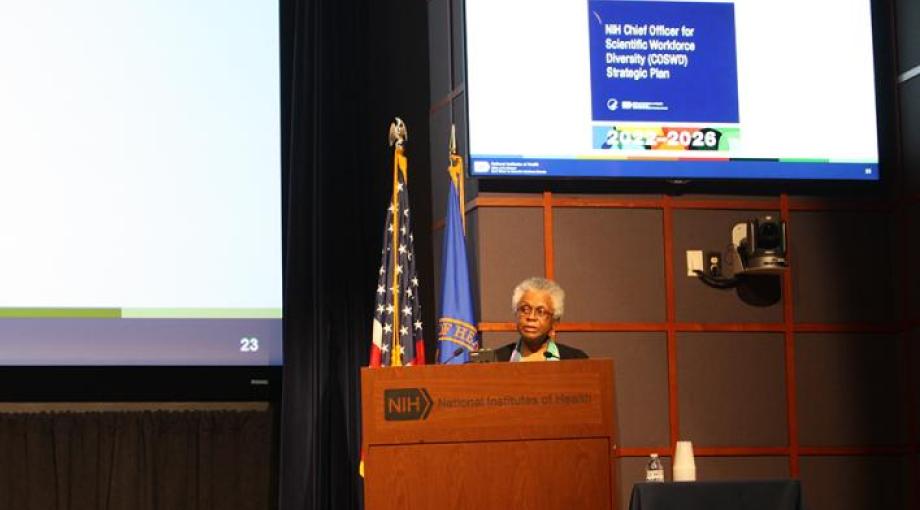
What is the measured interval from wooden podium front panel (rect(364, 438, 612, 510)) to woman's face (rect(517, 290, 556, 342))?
118 cm

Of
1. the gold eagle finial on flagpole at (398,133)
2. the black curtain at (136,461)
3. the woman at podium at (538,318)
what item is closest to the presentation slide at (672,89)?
the gold eagle finial on flagpole at (398,133)

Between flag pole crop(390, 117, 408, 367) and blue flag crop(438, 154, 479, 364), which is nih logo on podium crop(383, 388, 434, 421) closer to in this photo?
blue flag crop(438, 154, 479, 364)

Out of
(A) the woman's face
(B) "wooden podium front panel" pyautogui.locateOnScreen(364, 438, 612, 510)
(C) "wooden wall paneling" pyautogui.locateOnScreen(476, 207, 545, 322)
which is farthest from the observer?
(C) "wooden wall paneling" pyautogui.locateOnScreen(476, 207, 545, 322)

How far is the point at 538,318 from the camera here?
486cm

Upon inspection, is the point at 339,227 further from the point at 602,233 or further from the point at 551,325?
the point at 551,325

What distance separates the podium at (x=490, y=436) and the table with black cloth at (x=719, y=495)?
431mm

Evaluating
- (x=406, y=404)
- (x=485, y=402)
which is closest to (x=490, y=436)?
(x=485, y=402)

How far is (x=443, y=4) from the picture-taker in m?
6.24

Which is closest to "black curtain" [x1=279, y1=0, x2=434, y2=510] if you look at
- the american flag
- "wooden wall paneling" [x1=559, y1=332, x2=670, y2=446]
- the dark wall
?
the american flag

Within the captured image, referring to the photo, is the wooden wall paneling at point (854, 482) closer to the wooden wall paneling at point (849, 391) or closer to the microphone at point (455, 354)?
the wooden wall paneling at point (849, 391)

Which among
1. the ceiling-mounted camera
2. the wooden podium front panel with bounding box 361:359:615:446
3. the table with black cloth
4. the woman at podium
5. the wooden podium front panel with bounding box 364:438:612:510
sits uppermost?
the ceiling-mounted camera

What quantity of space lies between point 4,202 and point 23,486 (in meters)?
1.18

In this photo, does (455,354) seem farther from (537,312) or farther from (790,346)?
(790,346)

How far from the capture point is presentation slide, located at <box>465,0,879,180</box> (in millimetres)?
5621
